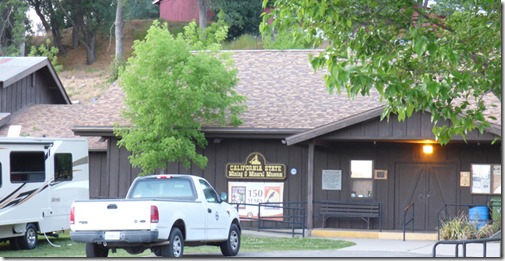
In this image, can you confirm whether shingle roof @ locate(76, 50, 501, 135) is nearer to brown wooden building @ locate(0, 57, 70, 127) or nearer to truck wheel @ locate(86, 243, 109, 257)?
brown wooden building @ locate(0, 57, 70, 127)

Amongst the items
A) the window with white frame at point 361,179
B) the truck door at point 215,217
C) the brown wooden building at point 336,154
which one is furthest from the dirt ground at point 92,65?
the truck door at point 215,217

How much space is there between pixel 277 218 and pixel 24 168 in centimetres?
830

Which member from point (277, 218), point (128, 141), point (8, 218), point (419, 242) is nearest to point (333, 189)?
point (277, 218)

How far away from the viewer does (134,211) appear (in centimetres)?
1677

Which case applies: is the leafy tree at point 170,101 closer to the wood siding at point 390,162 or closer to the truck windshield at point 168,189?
the wood siding at point 390,162

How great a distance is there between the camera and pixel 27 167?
2262cm

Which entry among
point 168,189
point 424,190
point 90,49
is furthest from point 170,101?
point 90,49

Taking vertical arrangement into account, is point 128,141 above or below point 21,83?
below

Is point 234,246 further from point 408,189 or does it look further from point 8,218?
point 408,189

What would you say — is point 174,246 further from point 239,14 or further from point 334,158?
point 239,14

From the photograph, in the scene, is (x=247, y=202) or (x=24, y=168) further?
(x=247, y=202)

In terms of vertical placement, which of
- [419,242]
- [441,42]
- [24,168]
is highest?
[441,42]

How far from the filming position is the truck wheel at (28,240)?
2225 cm

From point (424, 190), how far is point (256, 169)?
5.03 m
